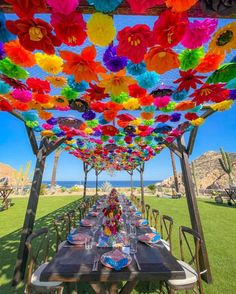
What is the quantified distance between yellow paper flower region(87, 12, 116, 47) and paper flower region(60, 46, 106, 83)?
23cm

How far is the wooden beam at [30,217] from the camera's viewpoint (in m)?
2.96

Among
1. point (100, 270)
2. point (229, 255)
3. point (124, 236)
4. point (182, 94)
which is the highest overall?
point (182, 94)

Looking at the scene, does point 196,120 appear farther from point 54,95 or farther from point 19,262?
point 19,262

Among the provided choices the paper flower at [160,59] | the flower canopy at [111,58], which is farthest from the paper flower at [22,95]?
the paper flower at [160,59]

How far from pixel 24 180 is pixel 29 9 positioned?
2078cm

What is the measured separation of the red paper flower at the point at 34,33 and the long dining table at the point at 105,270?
2163 mm

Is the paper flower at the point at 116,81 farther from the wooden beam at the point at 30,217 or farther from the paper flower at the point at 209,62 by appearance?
the wooden beam at the point at 30,217

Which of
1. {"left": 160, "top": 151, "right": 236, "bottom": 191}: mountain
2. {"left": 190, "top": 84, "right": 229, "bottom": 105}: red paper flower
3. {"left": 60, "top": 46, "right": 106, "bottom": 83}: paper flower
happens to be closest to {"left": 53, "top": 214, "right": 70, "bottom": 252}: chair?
{"left": 60, "top": 46, "right": 106, "bottom": 83}: paper flower

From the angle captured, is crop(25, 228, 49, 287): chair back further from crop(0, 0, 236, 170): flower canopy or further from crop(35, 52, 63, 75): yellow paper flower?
crop(35, 52, 63, 75): yellow paper flower

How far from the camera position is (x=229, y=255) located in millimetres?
3789

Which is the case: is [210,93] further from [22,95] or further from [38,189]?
[38,189]

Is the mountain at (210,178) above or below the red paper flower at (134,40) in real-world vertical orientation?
above

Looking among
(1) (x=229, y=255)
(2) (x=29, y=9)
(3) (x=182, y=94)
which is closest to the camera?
(2) (x=29, y=9)

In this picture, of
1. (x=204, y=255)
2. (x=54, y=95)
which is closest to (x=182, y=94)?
(x=54, y=95)
